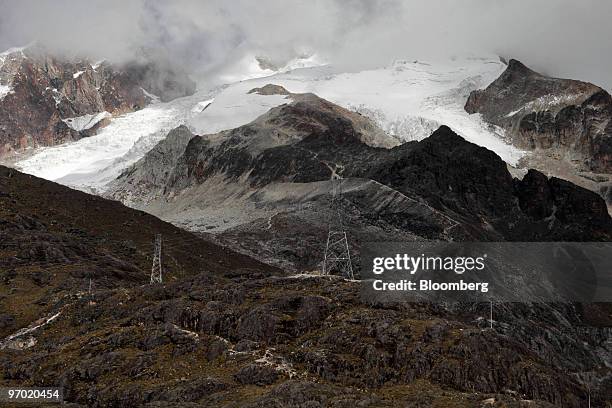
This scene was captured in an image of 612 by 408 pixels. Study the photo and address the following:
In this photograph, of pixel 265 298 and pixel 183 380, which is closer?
pixel 183 380

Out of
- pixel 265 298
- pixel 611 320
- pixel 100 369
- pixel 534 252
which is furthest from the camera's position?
pixel 534 252

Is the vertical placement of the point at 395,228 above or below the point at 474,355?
above

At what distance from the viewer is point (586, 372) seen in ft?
383

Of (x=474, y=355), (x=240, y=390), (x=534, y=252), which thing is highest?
(x=534, y=252)

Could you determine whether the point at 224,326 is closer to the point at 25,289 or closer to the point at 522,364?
the point at 522,364

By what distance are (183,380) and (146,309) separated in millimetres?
14991

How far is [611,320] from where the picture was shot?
6289 inches

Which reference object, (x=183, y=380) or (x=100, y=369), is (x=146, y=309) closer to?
(x=100, y=369)

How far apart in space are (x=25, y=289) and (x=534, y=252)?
13615cm

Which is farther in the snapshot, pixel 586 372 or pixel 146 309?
pixel 586 372

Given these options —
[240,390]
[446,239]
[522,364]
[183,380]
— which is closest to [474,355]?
[522,364]

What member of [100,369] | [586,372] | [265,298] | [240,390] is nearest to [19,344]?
[100,369]

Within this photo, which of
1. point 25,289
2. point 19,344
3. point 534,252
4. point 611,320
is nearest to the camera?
point 19,344

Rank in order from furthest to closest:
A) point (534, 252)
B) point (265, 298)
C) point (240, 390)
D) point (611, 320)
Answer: point (534, 252) → point (611, 320) → point (265, 298) → point (240, 390)
